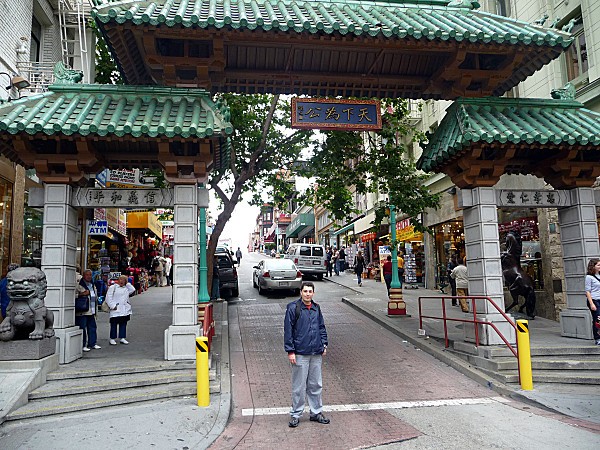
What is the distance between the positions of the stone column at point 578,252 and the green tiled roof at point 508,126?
5.19 ft

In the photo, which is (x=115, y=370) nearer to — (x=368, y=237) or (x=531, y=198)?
(x=531, y=198)

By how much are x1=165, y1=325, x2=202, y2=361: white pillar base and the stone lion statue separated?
195cm

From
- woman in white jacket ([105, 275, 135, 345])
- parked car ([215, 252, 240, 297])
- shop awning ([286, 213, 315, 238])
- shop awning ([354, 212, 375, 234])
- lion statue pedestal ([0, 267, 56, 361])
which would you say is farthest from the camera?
shop awning ([286, 213, 315, 238])

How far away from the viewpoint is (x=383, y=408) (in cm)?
675

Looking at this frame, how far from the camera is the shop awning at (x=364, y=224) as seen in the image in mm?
30372

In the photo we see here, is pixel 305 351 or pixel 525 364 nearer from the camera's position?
pixel 305 351

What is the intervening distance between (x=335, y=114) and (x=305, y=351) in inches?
217

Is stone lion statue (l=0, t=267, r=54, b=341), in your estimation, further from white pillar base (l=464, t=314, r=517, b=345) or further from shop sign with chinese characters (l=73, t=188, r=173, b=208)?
white pillar base (l=464, t=314, r=517, b=345)

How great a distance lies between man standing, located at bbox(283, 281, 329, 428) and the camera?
6.00 meters

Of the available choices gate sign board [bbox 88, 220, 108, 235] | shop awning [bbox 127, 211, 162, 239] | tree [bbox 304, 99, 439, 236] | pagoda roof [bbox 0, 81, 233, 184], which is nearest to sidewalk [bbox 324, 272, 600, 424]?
tree [bbox 304, 99, 439, 236]

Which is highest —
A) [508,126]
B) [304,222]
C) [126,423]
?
[304,222]

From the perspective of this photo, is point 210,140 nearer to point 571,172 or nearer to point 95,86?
point 95,86

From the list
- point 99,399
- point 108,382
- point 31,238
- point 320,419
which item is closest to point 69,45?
point 31,238

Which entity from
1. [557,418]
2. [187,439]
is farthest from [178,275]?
[557,418]
